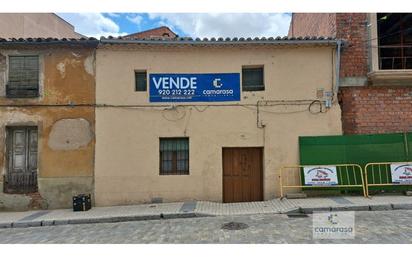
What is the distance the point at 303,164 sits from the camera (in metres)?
10.3

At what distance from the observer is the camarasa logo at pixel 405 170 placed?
9867mm

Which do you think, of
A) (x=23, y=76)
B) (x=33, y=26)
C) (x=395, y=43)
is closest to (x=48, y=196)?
(x=23, y=76)

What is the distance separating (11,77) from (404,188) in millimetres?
12931

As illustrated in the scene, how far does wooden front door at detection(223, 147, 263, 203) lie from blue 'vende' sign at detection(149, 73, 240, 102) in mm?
1863

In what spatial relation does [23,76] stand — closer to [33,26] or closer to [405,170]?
[33,26]

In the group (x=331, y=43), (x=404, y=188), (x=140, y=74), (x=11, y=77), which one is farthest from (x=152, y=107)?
(x=404, y=188)

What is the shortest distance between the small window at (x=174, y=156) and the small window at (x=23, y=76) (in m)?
4.54

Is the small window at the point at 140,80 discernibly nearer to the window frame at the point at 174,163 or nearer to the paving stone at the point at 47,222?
the window frame at the point at 174,163

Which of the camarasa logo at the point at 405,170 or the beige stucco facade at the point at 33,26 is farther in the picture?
the beige stucco facade at the point at 33,26

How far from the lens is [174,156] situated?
1063 cm

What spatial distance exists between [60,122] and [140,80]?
289 cm

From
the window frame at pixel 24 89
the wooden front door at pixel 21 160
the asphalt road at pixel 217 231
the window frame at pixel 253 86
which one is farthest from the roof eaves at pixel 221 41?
the asphalt road at pixel 217 231

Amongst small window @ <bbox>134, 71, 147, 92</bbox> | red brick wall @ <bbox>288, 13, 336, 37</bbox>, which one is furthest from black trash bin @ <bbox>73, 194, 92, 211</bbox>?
red brick wall @ <bbox>288, 13, 336, 37</bbox>

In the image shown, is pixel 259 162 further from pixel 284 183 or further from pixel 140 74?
pixel 140 74
